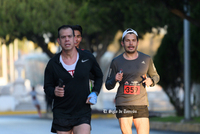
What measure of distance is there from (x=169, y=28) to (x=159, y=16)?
2.33 ft

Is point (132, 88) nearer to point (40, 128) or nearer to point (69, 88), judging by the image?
point (69, 88)

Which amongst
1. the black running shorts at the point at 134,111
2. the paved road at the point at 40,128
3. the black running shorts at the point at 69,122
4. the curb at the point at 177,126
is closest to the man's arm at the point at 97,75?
the black running shorts at the point at 69,122

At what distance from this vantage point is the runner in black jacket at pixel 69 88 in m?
6.04

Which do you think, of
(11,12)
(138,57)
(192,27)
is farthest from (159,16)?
(138,57)

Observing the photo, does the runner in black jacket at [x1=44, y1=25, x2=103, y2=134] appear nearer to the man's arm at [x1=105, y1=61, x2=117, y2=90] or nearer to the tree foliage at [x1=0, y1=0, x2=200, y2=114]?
the man's arm at [x1=105, y1=61, x2=117, y2=90]

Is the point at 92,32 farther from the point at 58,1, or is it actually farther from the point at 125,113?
the point at 125,113

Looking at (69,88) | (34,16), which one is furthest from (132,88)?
(34,16)

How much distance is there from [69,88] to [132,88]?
135 cm

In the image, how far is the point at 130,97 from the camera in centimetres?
716

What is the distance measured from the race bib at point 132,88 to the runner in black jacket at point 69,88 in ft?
3.33

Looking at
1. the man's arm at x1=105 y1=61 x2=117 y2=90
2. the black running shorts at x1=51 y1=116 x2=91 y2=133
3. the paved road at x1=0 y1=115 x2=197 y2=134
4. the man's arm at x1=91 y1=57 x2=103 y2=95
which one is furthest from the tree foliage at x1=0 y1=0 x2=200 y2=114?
the black running shorts at x1=51 y1=116 x2=91 y2=133

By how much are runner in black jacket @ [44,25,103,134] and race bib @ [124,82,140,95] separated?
1.01 metres

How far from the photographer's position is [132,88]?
7113 mm

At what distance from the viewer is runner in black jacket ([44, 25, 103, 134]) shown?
19.8 ft
